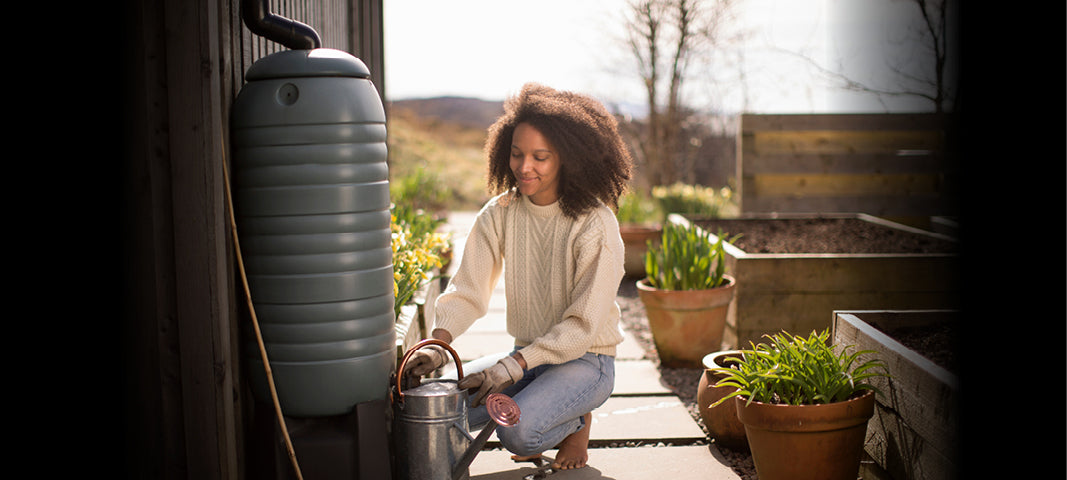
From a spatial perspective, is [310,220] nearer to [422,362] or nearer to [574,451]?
[422,362]

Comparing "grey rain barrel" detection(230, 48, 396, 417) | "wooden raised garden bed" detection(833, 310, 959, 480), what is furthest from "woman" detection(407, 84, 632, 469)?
"wooden raised garden bed" detection(833, 310, 959, 480)

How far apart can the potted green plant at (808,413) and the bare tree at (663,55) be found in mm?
6275

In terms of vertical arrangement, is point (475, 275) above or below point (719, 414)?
above

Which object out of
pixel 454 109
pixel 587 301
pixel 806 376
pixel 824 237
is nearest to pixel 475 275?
pixel 587 301

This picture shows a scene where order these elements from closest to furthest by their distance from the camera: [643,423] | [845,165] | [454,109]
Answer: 1. [643,423]
2. [845,165]
3. [454,109]

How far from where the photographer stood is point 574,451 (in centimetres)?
280

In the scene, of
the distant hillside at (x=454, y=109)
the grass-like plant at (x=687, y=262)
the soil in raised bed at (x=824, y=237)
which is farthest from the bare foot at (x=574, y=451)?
the distant hillside at (x=454, y=109)

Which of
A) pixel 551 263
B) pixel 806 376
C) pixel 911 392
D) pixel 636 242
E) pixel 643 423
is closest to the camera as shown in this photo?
pixel 911 392

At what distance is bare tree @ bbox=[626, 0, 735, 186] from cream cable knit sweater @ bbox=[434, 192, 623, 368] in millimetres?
5921

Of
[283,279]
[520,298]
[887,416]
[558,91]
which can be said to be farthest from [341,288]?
[887,416]

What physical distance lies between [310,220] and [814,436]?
4.67ft

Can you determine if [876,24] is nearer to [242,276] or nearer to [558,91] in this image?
[558,91]

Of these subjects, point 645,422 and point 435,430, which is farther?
point 645,422

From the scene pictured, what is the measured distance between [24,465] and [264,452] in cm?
57
